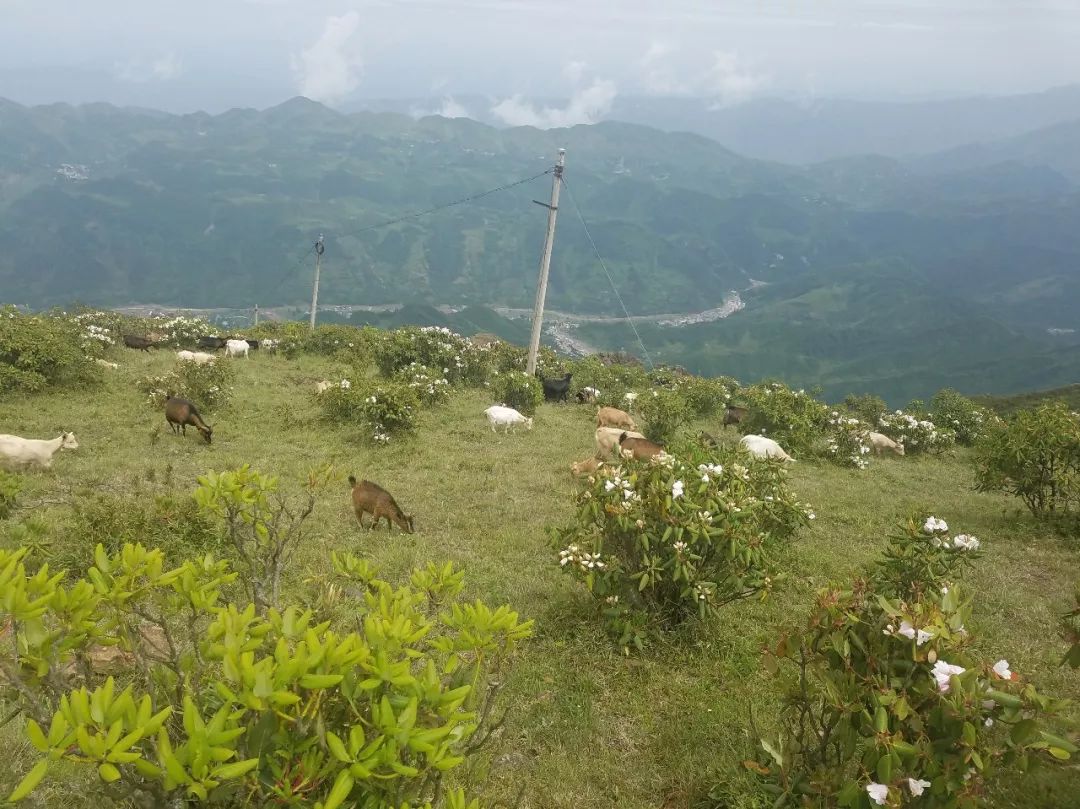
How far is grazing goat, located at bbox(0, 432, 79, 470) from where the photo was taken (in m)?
10.0

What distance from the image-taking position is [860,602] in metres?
3.45

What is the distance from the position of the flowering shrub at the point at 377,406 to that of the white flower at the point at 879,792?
12210 millimetres

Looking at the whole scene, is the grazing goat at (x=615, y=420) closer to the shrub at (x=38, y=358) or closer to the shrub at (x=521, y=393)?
the shrub at (x=521, y=393)

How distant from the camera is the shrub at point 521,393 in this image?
1816 centimetres

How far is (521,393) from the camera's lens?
18.3 meters

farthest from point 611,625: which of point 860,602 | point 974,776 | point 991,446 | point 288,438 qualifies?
point 288,438

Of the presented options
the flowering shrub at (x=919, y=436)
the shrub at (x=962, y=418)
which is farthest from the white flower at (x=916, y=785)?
the shrub at (x=962, y=418)

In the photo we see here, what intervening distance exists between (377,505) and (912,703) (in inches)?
285

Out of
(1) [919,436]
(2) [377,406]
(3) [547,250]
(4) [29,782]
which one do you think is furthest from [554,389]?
(4) [29,782]

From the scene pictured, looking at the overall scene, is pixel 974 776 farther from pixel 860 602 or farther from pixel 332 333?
pixel 332 333

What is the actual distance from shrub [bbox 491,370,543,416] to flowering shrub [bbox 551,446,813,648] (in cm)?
1141

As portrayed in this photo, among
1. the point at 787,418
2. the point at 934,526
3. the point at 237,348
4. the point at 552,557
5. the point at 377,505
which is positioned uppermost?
the point at 934,526

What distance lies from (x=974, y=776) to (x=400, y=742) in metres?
2.72

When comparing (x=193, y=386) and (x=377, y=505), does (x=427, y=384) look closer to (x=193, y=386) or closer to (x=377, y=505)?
(x=193, y=386)
